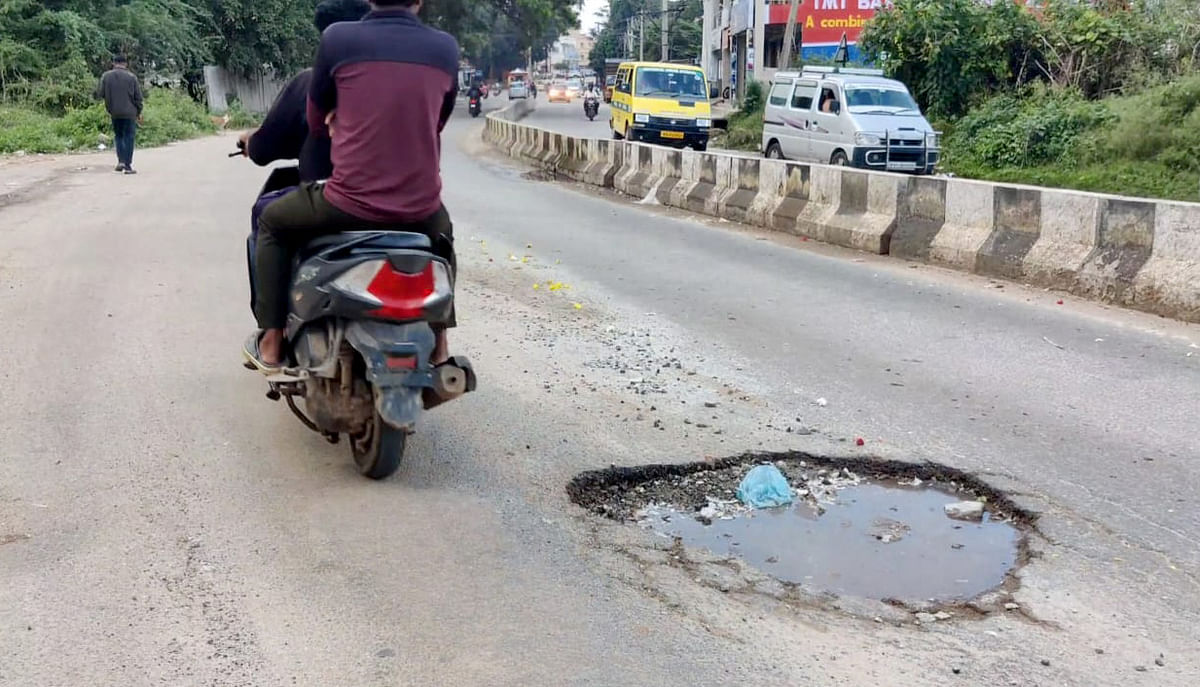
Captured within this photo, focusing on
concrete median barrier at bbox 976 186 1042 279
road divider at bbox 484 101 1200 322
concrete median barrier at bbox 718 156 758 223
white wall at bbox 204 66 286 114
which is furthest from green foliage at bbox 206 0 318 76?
concrete median barrier at bbox 976 186 1042 279

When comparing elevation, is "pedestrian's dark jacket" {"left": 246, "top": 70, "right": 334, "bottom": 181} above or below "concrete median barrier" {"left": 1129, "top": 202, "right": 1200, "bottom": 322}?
above

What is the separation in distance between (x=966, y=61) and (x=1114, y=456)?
22051 mm

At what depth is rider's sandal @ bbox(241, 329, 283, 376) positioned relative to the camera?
16.1 ft

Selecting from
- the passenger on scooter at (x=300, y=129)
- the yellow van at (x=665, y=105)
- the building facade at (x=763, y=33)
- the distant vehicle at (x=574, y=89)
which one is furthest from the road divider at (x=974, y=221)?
the distant vehicle at (x=574, y=89)

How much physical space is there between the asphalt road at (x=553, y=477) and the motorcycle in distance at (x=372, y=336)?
30 cm

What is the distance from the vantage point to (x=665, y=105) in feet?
87.7

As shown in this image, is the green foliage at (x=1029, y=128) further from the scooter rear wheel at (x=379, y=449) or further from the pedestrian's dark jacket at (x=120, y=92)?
the scooter rear wheel at (x=379, y=449)

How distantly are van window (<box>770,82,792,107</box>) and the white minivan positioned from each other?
0.04 metres

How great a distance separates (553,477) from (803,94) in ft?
58.6

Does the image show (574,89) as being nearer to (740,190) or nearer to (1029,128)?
(1029,128)

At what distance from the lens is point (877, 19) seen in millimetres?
26797

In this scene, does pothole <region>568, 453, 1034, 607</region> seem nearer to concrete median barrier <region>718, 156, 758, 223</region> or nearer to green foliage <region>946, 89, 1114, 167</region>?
concrete median barrier <region>718, 156, 758, 223</region>

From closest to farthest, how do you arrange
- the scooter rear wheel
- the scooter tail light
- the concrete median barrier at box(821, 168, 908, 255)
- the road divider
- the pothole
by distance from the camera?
the pothole → the scooter tail light → the scooter rear wheel → the road divider → the concrete median barrier at box(821, 168, 908, 255)

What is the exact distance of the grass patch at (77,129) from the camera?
23.1 metres
